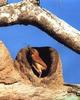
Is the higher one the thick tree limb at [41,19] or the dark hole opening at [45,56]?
the thick tree limb at [41,19]

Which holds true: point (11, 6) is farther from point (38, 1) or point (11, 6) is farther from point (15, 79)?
point (15, 79)

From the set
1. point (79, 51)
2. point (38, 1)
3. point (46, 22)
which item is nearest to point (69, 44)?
point (79, 51)

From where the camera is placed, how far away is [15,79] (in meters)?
1.99

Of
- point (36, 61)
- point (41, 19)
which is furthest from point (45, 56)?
point (41, 19)

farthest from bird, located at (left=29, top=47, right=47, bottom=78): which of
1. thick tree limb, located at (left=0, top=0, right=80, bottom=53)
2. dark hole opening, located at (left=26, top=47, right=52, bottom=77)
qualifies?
thick tree limb, located at (left=0, top=0, right=80, bottom=53)

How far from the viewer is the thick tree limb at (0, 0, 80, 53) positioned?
2.08 m

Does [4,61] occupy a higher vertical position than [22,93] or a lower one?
higher

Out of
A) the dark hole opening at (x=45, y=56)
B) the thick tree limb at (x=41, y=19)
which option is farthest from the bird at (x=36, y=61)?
the thick tree limb at (x=41, y=19)

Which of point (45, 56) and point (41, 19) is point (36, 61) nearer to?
point (45, 56)

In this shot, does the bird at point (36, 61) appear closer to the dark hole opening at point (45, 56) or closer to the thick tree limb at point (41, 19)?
the dark hole opening at point (45, 56)

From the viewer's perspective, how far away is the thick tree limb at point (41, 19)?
2.08 m

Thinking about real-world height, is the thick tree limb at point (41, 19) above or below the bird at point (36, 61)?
above

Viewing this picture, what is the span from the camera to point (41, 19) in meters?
2.09

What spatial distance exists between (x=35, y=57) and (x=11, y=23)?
275 millimetres
